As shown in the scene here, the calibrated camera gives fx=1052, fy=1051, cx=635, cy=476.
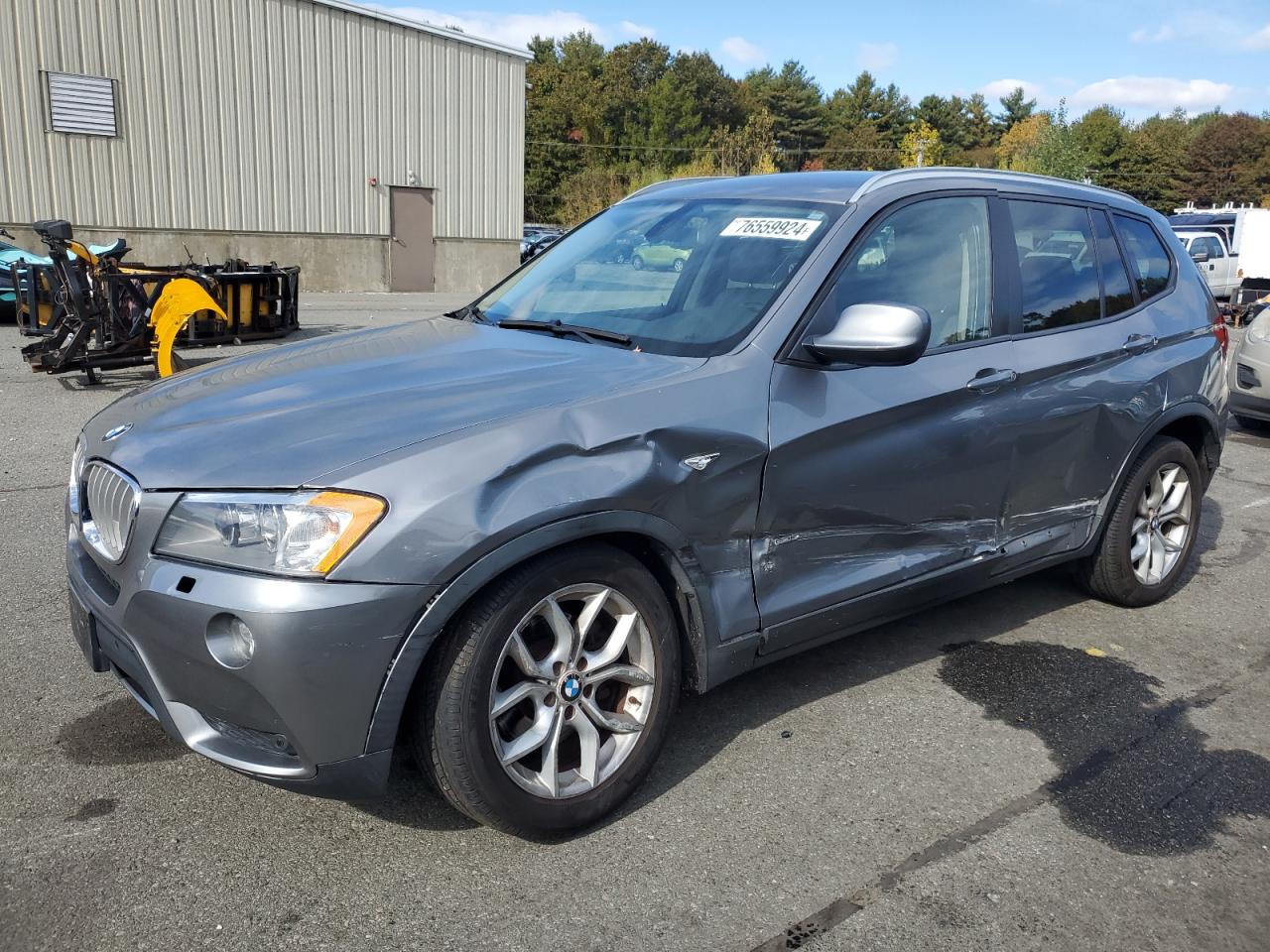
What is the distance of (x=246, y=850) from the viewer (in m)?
2.78

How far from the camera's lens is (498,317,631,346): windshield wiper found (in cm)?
342

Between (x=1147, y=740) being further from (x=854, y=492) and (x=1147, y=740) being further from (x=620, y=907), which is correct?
(x=620, y=907)

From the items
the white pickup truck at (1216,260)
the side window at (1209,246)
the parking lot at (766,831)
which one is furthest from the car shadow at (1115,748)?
the side window at (1209,246)

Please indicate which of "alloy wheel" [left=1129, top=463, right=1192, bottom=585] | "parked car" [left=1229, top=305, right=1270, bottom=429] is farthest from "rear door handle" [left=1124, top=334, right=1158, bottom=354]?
"parked car" [left=1229, top=305, right=1270, bottom=429]

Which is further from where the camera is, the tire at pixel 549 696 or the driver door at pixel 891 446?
the driver door at pixel 891 446

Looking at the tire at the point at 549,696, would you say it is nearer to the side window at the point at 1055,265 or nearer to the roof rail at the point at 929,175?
the roof rail at the point at 929,175

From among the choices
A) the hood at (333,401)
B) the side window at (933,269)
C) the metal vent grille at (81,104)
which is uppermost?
the metal vent grille at (81,104)

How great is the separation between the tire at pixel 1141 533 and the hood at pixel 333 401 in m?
2.57

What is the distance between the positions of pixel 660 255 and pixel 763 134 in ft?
269

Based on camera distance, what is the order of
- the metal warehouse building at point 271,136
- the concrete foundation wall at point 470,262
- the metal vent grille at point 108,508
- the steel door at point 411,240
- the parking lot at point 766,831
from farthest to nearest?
1. the concrete foundation wall at point 470,262
2. the steel door at point 411,240
3. the metal warehouse building at point 271,136
4. the metal vent grille at point 108,508
5. the parking lot at point 766,831

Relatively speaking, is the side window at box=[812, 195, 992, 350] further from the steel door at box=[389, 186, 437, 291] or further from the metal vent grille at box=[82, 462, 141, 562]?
the steel door at box=[389, 186, 437, 291]

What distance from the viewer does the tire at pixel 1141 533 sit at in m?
4.70

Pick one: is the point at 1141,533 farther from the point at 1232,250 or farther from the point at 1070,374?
the point at 1232,250

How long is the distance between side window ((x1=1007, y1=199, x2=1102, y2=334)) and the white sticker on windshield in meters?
1.07
